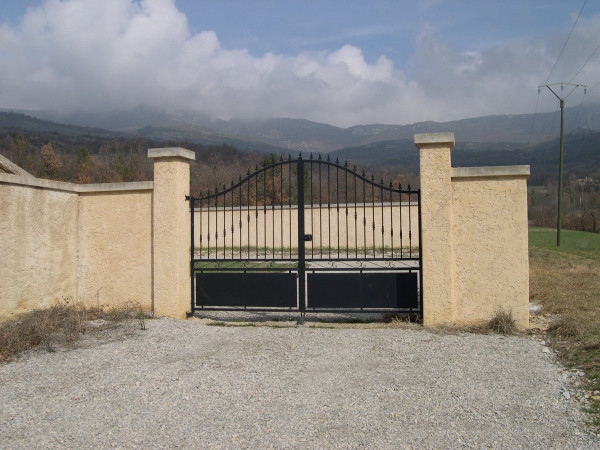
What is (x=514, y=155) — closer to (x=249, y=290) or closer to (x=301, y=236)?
(x=301, y=236)

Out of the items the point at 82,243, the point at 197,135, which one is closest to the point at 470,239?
the point at 82,243

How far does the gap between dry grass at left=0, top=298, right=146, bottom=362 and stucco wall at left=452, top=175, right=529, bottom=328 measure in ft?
16.5

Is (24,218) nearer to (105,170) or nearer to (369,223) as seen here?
(369,223)

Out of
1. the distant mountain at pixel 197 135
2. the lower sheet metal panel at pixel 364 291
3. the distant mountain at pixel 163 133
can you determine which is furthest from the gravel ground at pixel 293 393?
the distant mountain at pixel 197 135

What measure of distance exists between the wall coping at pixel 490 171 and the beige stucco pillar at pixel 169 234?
4.55 m

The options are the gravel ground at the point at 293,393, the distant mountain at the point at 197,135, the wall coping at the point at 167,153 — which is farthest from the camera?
the distant mountain at the point at 197,135

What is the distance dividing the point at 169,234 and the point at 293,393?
4142 mm

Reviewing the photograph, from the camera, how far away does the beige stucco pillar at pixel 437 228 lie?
7367 millimetres

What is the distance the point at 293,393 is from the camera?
5004 mm

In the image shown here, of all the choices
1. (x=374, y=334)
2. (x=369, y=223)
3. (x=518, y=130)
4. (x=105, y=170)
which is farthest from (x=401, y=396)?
→ (x=518, y=130)

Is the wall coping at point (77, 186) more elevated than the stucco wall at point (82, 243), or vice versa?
the wall coping at point (77, 186)

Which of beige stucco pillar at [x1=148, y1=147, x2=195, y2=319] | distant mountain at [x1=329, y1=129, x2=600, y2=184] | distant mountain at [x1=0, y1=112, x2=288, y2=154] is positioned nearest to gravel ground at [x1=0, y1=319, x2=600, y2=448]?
beige stucco pillar at [x1=148, y1=147, x2=195, y2=319]

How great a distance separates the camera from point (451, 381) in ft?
17.3

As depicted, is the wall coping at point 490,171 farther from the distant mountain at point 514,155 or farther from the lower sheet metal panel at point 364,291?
the distant mountain at point 514,155
